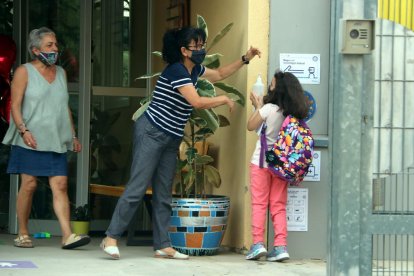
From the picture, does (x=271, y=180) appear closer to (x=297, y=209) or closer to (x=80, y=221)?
(x=297, y=209)

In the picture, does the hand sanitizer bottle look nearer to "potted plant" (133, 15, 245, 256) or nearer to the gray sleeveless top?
"potted plant" (133, 15, 245, 256)

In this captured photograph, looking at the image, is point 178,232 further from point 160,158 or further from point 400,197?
point 400,197

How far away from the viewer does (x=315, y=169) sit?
26.4 ft

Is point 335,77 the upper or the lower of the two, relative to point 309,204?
upper

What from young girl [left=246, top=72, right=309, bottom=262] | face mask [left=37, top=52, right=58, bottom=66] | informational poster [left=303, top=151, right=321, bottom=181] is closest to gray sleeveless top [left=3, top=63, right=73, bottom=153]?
face mask [left=37, top=52, right=58, bottom=66]

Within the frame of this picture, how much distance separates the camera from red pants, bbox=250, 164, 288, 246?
7.79m

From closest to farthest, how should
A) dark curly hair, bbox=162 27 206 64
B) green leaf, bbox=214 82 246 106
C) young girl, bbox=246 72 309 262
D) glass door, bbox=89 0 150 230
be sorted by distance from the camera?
1. dark curly hair, bbox=162 27 206 64
2. young girl, bbox=246 72 309 262
3. green leaf, bbox=214 82 246 106
4. glass door, bbox=89 0 150 230

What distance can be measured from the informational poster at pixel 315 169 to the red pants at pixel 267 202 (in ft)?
0.96

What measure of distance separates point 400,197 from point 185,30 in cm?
303

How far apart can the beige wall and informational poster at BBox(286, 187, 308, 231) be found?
1.18ft

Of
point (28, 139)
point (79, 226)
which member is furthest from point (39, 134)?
point (79, 226)

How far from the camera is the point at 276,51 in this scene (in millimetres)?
8086

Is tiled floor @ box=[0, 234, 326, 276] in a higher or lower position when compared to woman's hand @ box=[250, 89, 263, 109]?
lower

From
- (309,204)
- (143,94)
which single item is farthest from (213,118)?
(143,94)
